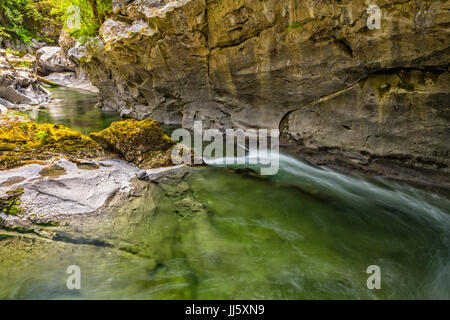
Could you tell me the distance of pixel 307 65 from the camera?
600cm

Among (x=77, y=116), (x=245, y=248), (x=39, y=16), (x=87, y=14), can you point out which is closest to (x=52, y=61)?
(x=39, y=16)

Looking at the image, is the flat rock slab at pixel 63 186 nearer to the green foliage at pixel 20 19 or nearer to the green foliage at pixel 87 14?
the green foliage at pixel 87 14

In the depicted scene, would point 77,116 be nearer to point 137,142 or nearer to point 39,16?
point 137,142

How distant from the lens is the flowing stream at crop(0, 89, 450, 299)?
99.7 inches

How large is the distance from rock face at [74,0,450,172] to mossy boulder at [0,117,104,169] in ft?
16.0

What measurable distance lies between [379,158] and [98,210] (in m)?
6.63

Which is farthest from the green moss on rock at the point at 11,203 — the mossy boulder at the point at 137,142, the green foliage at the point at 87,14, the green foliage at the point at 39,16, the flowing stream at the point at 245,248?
the green foliage at the point at 39,16

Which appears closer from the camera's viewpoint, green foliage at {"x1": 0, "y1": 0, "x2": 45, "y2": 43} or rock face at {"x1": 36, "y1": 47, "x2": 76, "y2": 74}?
green foliage at {"x1": 0, "y1": 0, "x2": 45, "y2": 43}

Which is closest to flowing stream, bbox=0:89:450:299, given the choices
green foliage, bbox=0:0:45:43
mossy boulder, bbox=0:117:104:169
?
mossy boulder, bbox=0:117:104:169

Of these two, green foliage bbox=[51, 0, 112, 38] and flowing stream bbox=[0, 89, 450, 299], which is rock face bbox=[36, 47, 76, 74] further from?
flowing stream bbox=[0, 89, 450, 299]

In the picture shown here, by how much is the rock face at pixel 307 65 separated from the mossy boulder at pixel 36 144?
4.88m

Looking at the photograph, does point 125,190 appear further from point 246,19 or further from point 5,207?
point 246,19

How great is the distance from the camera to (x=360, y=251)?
326 centimetres

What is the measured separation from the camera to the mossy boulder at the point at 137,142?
225 inches
